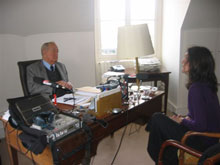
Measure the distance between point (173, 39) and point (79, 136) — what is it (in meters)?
2.48

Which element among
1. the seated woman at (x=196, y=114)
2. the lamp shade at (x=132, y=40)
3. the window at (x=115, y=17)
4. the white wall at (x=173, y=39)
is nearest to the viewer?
the seated woman at (x=196, y=114)

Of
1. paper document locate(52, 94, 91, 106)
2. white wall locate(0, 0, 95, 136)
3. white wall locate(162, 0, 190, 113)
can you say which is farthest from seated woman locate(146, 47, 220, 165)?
white wall locate(0, 0, 95, 136)

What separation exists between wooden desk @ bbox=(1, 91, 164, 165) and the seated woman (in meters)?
0.22

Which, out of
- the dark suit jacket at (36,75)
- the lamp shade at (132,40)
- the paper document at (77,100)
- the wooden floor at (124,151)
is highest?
the lamp shade at (132,40)

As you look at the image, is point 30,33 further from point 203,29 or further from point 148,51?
point 203,29

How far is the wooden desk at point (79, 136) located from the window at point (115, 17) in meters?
1.74

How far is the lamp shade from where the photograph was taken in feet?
6.66

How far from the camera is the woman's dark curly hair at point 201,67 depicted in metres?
1.63

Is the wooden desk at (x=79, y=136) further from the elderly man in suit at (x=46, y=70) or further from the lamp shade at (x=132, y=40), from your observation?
the elderly man in suit at (x=46, y=70)

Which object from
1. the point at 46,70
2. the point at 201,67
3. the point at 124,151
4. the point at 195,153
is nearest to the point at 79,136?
the point at 195,153

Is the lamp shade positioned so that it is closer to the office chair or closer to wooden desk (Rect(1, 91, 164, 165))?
wooden desk (Rect(1, 91, 164, 165))

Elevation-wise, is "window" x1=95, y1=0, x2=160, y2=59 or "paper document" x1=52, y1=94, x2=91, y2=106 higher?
"window" x1=95, y1=0, x2=160, y2=59

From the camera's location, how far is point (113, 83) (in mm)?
2010

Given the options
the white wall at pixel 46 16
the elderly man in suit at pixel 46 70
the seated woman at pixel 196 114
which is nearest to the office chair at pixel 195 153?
the seated woman at pixel 196 114
